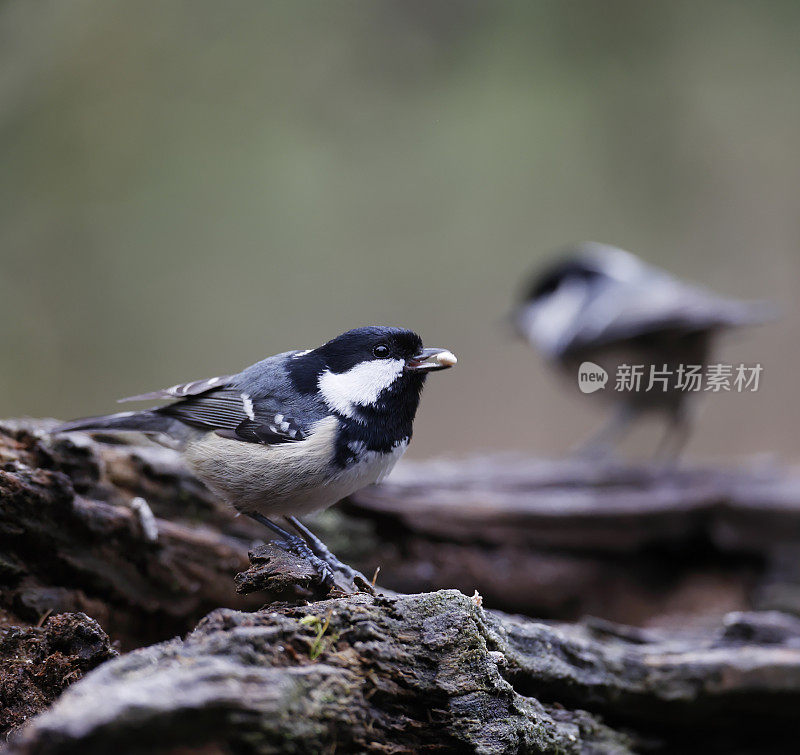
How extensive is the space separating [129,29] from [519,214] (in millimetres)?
3970

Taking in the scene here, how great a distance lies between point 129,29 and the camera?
4293mm

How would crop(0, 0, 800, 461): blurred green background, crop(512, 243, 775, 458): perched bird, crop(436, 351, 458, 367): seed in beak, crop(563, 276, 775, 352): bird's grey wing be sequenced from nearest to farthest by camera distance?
crop(436, 351, 458, 367): seed in beak < crop(563, 276, 775, 352): bird's grey wing < crop(512, 243, 775, 458): perched bird < crop(0, 0, 800, 461): blurred green background

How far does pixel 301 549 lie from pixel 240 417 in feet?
1.21

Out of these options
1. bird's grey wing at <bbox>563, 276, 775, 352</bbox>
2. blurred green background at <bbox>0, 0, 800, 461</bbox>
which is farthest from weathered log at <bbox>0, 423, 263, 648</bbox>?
bird's grey wing at <bbox>563, 276, 775, 352</bbox>

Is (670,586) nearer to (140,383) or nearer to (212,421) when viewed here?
(212,421)

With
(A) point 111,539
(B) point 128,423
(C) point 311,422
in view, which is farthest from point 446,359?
(A) point 111,539

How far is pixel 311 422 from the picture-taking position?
1713 millimetres

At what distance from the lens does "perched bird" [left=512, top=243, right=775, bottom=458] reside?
4238 millimetres

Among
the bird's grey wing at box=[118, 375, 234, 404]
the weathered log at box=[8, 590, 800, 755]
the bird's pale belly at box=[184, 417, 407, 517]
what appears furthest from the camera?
the bird's grey wing at box=[118, 375, 234, 404]

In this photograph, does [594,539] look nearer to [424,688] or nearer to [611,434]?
[611,434]

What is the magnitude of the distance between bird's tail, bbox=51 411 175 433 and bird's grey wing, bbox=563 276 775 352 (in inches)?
127

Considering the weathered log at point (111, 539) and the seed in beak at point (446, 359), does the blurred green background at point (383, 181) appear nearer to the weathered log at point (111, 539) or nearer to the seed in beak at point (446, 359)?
the weathered log at point (111, 539)

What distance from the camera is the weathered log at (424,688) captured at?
91 cm

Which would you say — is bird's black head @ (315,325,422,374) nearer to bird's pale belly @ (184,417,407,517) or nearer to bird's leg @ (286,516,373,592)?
bird's pale belly @ (184,417,407,517)
